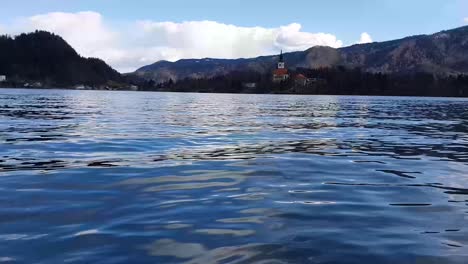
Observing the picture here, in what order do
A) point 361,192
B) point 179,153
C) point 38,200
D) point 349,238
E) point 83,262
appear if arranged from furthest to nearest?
point 179,153
point 361,192
point 38,200
point 349,238
point 83,262

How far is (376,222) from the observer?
27.9ft

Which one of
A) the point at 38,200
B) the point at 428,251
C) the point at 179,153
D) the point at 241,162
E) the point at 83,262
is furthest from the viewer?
the point at 179,153

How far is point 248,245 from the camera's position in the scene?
7.12m

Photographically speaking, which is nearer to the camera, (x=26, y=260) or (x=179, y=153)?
(x=26, y=260)

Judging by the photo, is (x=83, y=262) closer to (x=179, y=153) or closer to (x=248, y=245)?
(x=248, y=245)

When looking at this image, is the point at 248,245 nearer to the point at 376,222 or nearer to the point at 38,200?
the point at 376,222

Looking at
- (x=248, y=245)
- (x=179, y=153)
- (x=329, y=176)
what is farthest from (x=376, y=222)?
(x=179, y=153)

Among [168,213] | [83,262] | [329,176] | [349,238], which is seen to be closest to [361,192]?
[329,176]

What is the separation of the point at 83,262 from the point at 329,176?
8.46 metres

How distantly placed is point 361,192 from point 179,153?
8049 millimetres

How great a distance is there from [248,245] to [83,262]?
2.42 metres

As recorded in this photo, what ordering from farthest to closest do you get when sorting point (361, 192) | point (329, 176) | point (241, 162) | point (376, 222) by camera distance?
point (241, 162) < point (329, 176) < point (361, 192) < point (376, 222)

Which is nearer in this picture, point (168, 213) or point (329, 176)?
point (168, 213)

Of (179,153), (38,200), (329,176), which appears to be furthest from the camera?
(179,153)
